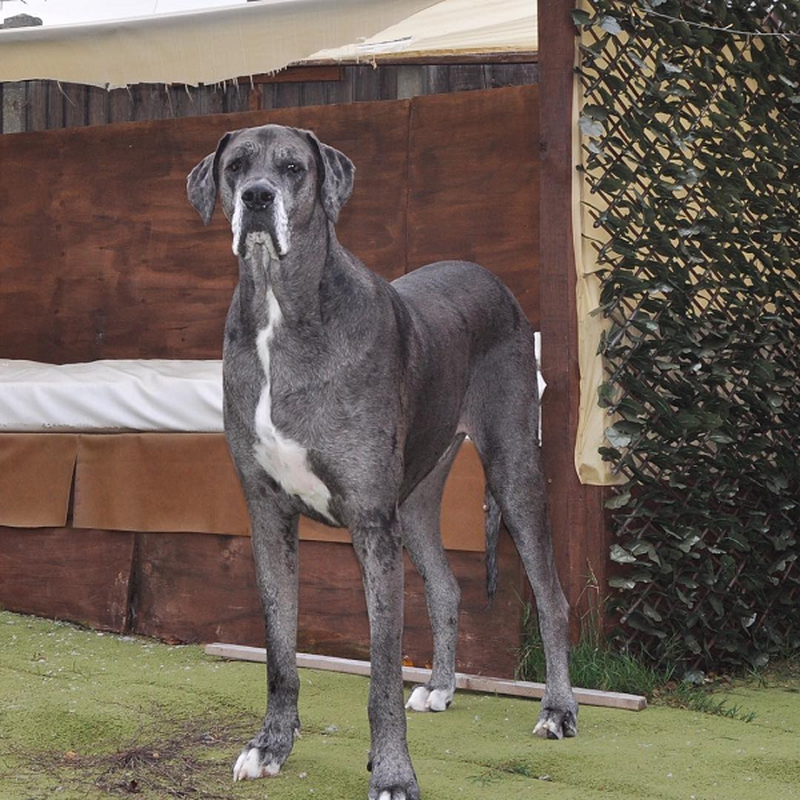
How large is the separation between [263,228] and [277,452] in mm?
580

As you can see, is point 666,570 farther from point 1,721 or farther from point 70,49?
point 70,49

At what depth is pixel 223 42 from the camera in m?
6.10

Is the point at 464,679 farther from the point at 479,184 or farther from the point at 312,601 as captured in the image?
the point at 479,184

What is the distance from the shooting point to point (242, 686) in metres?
4.56

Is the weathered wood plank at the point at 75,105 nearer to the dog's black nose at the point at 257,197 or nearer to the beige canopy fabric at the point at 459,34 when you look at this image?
the beige canopy fabric at the point at 459,34

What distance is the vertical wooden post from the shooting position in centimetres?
453

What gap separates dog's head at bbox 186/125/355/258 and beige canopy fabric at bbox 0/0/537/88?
254 cm

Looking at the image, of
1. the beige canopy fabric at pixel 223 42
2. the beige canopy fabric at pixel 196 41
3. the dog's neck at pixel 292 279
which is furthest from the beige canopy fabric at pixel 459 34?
the dog's neck at pixel 292 279

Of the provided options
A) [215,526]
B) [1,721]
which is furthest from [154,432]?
[1,721]

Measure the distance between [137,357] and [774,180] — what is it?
3.13m

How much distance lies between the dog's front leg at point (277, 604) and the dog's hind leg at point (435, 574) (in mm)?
783

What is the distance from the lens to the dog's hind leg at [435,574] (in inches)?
173

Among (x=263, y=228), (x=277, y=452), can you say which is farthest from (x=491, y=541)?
(x=263, y=228)

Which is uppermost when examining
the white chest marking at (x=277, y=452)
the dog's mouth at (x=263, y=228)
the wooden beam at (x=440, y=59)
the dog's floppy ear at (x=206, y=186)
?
the wooden beam at (x=440, y=59)
